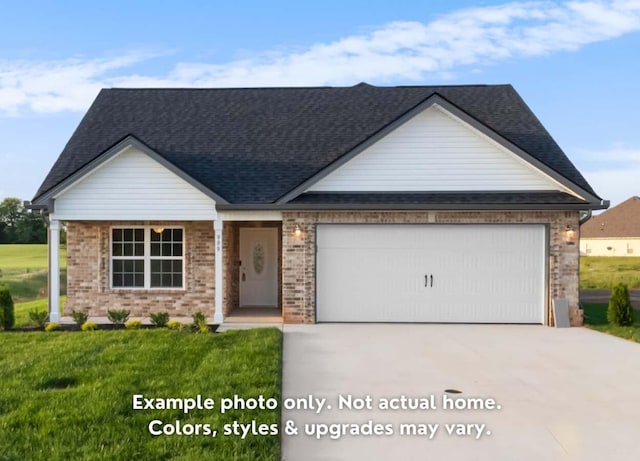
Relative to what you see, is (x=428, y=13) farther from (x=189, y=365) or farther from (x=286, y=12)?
(x=189, y=365)

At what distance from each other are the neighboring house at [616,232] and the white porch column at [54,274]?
50.7 meters

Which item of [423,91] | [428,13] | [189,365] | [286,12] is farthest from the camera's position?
[423,91]

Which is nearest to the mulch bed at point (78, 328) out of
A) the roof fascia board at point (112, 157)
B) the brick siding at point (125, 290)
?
the brick siding at point (125, 290)

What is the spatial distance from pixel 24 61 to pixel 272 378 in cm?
1673

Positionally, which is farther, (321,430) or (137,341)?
(137,341)

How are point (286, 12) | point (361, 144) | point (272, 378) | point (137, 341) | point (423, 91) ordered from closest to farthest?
point (272, 378) < point (137, 341) < point (361, 144) < point (286, 12) < point (423, 91)

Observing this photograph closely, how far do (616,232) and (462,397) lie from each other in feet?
173

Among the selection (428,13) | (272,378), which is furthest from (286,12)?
(272,378)

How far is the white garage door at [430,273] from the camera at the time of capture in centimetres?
1291

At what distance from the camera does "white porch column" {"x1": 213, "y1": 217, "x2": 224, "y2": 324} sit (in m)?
12.9

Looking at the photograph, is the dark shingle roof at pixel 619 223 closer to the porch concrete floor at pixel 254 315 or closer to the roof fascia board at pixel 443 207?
the roof fascia board at pixel 443 207

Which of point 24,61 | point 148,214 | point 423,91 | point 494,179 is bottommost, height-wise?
point 148,214

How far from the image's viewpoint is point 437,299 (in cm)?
1297

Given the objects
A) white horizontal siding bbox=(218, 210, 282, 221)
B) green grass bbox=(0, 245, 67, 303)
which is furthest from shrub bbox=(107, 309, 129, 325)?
green grass bbox=(0, 245, 67, 303)
